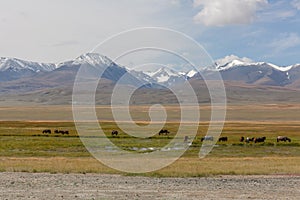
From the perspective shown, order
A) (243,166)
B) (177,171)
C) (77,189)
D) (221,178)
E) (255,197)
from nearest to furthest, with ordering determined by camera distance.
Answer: (255,197), (77,189), (221,178), (177,171), (243,166)

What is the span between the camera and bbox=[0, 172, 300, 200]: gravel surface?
2106 cm

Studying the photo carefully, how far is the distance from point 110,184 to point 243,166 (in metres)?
12.7

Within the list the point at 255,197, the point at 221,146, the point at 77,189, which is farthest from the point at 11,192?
the point at 221,146

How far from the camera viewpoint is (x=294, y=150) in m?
53.7

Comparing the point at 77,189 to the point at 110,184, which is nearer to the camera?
the point at 77,189

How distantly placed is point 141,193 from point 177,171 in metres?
9.26

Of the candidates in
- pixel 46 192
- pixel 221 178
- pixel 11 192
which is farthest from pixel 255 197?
pixel 11 192

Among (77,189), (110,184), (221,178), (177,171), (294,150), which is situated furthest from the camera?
(294,150)

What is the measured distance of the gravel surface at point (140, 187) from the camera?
69.1 feet

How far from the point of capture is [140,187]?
23.8 meters

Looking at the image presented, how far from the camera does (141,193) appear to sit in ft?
71.3

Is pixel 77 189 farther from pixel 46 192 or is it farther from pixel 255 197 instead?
pixel 255 197

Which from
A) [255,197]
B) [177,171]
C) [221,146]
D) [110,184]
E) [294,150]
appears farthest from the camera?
[221,146]

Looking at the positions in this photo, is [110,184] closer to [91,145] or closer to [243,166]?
[243,166]
